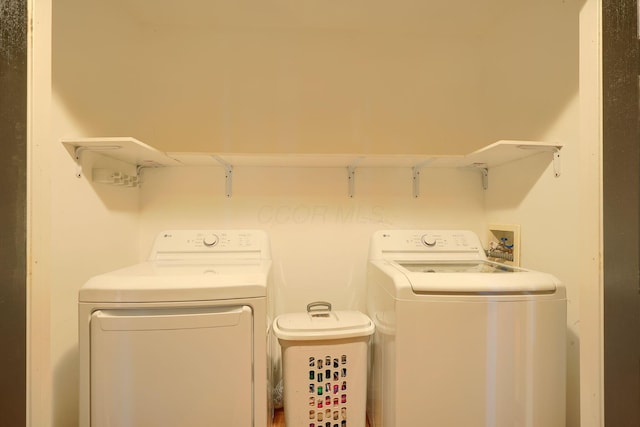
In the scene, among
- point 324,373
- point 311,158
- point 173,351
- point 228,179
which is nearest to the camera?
point 173,351

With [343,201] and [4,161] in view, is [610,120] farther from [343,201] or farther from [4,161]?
[4,161]

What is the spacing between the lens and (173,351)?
1018mm

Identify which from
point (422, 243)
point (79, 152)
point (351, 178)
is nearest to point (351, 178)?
point (351, 178)

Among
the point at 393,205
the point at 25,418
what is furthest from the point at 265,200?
the point at 25,418

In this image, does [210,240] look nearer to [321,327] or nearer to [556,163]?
[321,327]

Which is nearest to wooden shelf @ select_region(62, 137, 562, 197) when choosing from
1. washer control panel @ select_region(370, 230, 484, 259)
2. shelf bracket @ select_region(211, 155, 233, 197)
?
shelf bracket @ select_region(211, 155, 233, 197)

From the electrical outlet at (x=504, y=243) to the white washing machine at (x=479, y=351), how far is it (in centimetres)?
53

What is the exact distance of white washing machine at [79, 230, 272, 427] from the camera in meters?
0.99

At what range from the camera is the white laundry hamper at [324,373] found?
1283 millimetres

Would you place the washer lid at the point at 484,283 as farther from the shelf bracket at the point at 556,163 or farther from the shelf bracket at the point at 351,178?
the shelf bracket at the point at 351,178

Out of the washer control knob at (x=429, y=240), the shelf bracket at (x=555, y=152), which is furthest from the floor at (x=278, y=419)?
the shelf bracket at (x=555, y=152)

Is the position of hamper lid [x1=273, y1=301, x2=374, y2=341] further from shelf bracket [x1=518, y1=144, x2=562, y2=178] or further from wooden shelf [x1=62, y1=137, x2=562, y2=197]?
shelf bracket [x1=518, y1=144, x2=562, y2=178]

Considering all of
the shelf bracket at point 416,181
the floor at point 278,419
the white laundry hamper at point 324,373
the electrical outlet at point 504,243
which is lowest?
the floor at point 278,419

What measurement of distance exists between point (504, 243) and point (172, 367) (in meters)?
1.86
